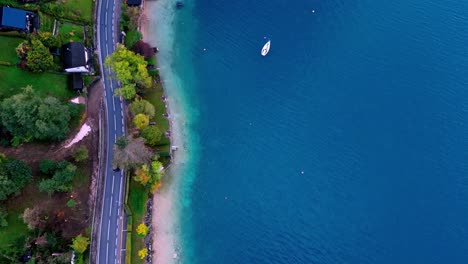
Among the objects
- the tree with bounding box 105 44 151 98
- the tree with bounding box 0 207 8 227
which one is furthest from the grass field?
the tree with bounding box 0 207 8 227

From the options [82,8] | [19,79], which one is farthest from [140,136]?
[82,8]

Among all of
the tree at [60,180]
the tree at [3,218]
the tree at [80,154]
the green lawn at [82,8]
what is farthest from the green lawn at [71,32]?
the tree at [3,218]

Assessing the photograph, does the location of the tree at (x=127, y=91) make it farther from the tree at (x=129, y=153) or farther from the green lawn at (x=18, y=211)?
the green lawn at (x=18, y=211)

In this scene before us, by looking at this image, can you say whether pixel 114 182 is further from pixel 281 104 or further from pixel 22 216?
pixel 281 104

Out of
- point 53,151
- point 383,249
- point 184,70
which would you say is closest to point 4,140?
point 53,151

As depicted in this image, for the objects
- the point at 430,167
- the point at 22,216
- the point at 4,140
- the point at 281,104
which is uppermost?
the point at 281,104
